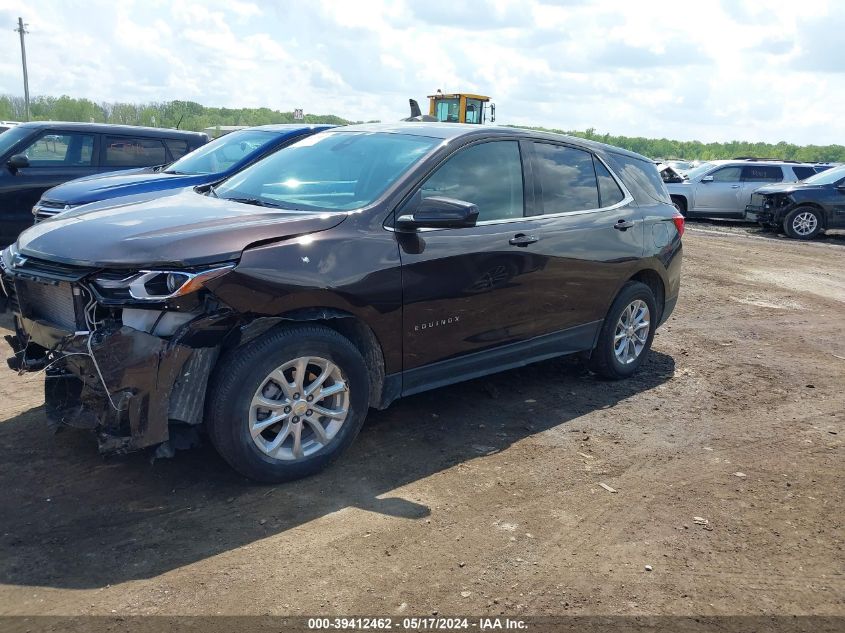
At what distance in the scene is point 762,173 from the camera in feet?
64.9

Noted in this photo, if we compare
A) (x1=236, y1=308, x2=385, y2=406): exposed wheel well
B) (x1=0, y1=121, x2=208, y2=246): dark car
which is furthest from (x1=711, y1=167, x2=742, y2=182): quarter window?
(x1=236, y1=308, x2=385, y2=406): exposed wheel well

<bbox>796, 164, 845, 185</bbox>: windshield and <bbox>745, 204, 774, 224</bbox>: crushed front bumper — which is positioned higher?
<bbox>796, 164, 845, 185</bbox>: windshield

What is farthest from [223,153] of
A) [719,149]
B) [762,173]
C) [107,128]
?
[719,149]

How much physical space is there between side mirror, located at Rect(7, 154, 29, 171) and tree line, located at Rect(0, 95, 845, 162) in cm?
2978

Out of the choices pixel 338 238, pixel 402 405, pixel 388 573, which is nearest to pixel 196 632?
pixel 388 573

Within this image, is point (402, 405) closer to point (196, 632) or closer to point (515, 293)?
point (515, 293)

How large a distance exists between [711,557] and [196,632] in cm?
230

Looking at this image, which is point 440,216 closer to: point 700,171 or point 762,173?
point 700,171

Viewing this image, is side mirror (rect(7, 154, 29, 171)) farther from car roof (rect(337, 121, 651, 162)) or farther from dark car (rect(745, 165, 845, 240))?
dark car (rect(745, 165, 845, 240))

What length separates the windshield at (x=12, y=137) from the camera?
9375mm

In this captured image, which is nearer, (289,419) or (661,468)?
(289,419)

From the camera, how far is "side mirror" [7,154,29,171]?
9.18 metres

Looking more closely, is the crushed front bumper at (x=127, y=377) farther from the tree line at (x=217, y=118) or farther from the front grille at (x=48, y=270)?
the tree line at (x=217, y=118)

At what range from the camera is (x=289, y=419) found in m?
4.07
